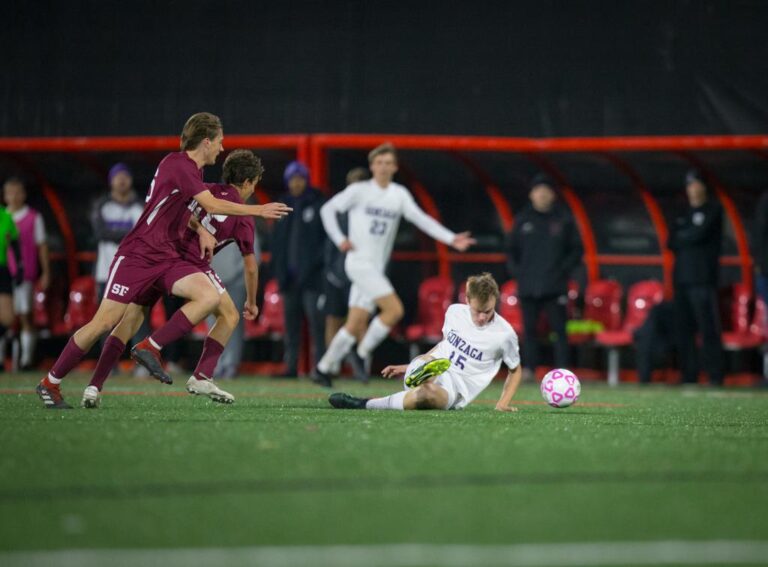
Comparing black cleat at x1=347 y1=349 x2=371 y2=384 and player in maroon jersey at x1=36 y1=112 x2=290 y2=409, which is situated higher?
player in maroon jersey at x1=36 y1=112 x2=290 y2=409

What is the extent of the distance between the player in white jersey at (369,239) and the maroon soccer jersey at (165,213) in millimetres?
3951

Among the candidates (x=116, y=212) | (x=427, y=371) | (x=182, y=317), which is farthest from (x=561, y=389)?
(x=116, y=212)

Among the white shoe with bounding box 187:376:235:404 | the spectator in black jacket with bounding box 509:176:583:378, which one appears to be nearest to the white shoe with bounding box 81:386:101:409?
the white shoe with bounding box 187:376:235:404

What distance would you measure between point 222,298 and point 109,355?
84 cm

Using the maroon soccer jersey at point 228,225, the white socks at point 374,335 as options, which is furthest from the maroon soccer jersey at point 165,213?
the white socks at point 374,335

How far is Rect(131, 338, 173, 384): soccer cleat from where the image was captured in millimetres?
8312

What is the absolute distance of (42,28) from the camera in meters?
17.1

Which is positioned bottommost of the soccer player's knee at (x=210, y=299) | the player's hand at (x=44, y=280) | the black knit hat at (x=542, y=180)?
the player's hand at (x=44, y=280)

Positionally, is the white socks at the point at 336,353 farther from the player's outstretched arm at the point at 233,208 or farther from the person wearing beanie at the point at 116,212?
the player's outstretched arm at the point at 233,208

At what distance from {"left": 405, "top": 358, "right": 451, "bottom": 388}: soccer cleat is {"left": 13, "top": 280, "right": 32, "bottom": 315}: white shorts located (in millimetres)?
8139

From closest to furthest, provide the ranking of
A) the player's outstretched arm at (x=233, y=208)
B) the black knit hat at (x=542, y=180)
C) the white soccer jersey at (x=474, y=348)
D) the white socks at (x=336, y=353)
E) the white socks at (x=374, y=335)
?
the player's outstretched arm at (x=233, y=208)
the white soccer jersey at (x=474, y=348)
the white socks at (x=336, y=353)
the white socks at (x=374, y=335)
the black knit hat at (x=542, y=180)

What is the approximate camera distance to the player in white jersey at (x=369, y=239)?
12.5 meters

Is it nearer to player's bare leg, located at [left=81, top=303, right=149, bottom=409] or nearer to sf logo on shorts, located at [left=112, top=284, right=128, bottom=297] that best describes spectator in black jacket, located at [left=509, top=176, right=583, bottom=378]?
player's bare leg, located at [left=81, top=303, right=149, bottom=409]

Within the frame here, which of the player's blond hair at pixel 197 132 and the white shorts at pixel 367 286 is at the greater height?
the player's blond hair at pixel 197 132
